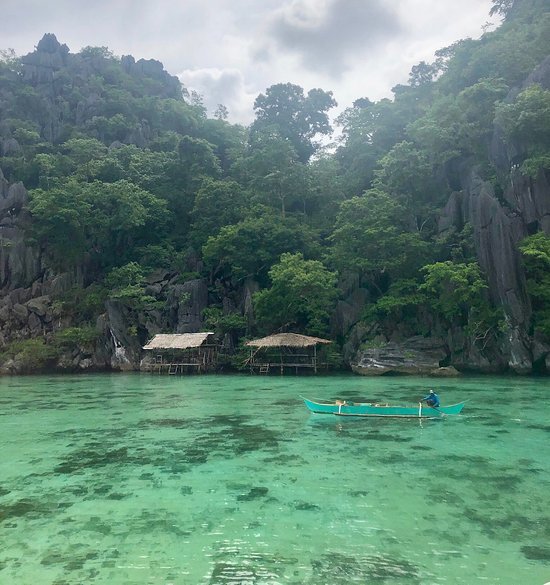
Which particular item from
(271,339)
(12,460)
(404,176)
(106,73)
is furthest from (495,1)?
(12,460)

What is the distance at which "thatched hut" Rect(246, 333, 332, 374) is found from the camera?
24.7 metres

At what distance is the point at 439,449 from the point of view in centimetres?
891

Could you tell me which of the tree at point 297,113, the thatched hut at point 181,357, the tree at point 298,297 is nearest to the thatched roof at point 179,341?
the thatched hut at point 181,357

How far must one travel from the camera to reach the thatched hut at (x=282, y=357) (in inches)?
974

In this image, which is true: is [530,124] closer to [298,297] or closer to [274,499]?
[298,297]

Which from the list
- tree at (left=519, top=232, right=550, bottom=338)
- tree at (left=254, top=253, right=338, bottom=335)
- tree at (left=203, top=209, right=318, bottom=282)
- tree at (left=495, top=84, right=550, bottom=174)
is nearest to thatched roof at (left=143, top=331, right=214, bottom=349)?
tree at (left=254, top=253, right=338, bottom=335)

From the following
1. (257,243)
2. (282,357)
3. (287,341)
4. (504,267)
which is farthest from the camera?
(257,243)

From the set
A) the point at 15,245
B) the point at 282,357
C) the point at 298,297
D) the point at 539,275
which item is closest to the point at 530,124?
the point at 539,275

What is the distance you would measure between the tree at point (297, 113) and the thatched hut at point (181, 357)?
2125cm

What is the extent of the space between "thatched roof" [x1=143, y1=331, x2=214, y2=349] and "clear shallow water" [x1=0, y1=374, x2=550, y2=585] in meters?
11.7

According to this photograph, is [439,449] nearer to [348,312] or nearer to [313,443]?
[313,443]

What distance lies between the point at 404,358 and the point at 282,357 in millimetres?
6621

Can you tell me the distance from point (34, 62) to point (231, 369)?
1372 inches

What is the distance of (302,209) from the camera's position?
1368 inches
